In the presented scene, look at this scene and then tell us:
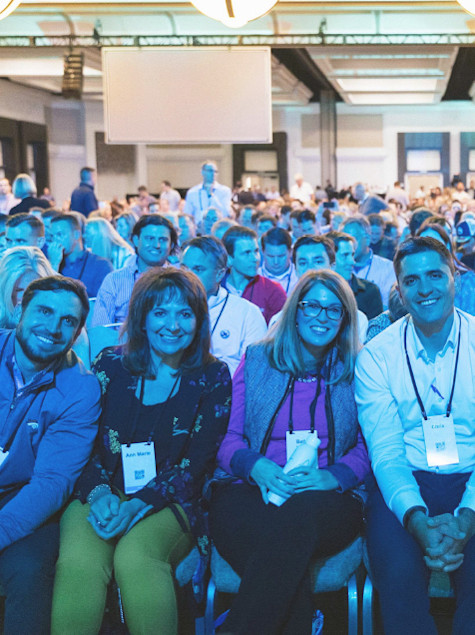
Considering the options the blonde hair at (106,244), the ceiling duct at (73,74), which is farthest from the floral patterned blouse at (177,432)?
the ceiling duct at (73,74)

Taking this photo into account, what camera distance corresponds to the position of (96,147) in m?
21.6

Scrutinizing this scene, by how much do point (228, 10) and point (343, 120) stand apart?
20400 millimetres

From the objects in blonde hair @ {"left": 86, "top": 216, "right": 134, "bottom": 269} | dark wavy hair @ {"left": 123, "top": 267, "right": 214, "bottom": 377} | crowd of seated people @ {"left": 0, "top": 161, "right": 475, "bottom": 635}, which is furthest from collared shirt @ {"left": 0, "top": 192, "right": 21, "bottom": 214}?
dark wavy hair @ {"left": 123, "top": 267, "right": 214, "bottom": 377}

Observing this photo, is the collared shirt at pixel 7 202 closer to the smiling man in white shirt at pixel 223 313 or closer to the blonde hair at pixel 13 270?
the smiling man in white shirt at pixel 223 313

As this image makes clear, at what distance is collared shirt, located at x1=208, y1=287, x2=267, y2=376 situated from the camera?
3688mm

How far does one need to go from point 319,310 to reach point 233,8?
267 cm

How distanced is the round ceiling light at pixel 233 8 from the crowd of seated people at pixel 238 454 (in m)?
2.51

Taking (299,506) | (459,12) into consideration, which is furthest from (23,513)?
(459,12)

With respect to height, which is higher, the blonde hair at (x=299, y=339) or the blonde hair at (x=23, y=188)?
the blonde hair at (x=23, y=188)

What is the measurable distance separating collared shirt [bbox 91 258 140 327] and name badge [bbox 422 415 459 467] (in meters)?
2.20

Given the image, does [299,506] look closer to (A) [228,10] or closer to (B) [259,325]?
(B) [259,325]

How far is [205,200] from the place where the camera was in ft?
33.7

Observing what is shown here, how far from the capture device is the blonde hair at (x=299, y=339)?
263cm

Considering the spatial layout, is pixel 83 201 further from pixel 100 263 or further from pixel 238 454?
pixel 238 454
